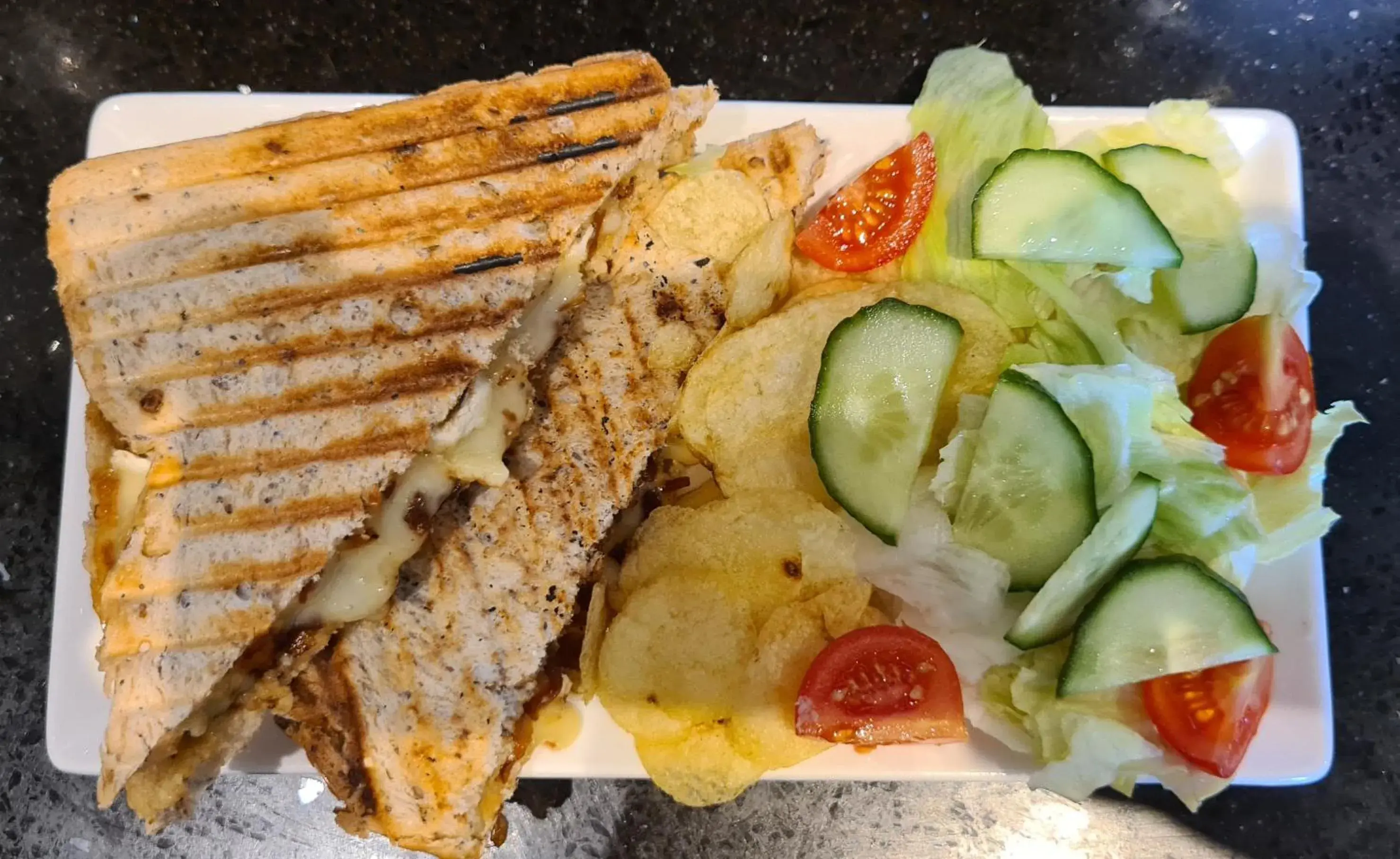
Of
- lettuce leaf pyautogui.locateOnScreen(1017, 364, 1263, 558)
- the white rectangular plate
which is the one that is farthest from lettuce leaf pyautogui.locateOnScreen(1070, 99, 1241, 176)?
lettuce leaf pyautogui.locateOnScreen(1017, 364, 1263, 558)

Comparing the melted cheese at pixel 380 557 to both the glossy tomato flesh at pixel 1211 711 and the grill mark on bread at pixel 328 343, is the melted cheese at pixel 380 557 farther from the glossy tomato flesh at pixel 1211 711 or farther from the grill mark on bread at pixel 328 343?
the glossy tomato flesh at pixel 1211 711

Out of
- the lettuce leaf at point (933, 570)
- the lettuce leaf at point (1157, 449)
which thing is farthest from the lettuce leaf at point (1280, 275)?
the lettuce leaf at point (933, 570)

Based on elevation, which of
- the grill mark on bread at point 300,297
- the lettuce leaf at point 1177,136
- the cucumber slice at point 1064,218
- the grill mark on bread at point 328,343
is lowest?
the grill mark on bread at point 328,343

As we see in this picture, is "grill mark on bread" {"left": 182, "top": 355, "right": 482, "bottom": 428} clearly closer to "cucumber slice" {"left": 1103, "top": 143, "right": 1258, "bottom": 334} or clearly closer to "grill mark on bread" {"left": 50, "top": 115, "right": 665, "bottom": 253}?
"grill mark on bread" {"left": 50, "top": 115, "right": 665, "bottom": 253}

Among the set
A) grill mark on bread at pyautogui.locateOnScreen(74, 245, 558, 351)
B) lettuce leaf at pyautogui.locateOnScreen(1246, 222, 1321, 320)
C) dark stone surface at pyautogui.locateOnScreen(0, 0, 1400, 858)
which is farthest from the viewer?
dark stone surface at pyautogui.locateOnScreen(0, 0, 1400, 858)

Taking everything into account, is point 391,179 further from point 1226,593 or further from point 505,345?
point 1226,593

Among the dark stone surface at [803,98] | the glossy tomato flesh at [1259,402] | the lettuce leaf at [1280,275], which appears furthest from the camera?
the dark stone surface at [803,98]
